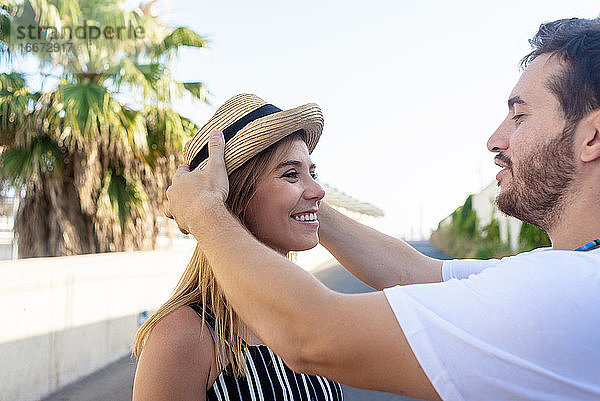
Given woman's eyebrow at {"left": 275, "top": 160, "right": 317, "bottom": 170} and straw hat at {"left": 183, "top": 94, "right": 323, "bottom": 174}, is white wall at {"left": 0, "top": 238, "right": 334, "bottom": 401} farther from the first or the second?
woman's eyebrow at {"left": 275, "top": 160, "right": 317, "bottom": 170}

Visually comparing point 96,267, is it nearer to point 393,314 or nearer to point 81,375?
point 81,375

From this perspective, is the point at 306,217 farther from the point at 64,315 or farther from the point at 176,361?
the point at 64,315

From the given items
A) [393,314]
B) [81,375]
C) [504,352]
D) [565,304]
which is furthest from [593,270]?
[81,375]

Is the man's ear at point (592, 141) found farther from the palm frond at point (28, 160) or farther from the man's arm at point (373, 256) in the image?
the palm frond at point (28, 160)

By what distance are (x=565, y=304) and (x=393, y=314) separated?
1.15ft

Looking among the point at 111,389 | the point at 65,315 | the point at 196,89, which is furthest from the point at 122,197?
the point at 111,389

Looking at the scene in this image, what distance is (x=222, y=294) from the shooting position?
6.21 feet

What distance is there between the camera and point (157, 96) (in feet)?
33.8

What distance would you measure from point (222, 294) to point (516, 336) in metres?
1.11

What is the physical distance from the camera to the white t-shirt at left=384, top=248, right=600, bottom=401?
106 cm

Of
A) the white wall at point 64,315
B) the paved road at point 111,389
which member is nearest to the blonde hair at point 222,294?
the white wall at point 64,315

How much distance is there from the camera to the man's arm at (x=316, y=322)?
1116 millimetres

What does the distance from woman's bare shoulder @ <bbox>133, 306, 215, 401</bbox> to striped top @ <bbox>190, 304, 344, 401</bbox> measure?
6cm

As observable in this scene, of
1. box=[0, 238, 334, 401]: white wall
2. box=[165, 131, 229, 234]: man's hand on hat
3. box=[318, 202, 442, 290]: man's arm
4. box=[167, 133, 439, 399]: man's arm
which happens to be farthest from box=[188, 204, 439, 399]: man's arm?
box=[0, 238, 334, 401]: white wall
